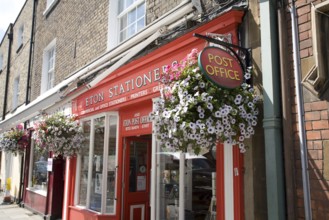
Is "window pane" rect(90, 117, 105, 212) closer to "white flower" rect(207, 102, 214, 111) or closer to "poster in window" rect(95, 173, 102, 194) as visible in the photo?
"poster in window" rect(95, 173, 102, 194)

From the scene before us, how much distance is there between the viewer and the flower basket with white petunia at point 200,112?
3572mm

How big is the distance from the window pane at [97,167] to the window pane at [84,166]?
433 millimetres

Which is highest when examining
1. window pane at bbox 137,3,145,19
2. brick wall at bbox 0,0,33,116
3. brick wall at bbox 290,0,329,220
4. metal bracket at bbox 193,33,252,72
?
brick wall at bbox 0,0,33,116

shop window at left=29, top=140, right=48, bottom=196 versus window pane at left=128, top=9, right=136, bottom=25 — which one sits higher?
window pane at left=128, top=9, right=136, bottom=25

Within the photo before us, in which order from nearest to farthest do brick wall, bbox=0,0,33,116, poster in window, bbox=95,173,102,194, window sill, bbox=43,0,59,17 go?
poster in window, bbox=95,173,102,194
window sill, bbox=43,0,59,17
brick wall, bbox=0,0,33,116

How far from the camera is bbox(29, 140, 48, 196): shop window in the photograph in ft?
36.5

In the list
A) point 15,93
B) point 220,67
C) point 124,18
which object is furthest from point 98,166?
point 15,93

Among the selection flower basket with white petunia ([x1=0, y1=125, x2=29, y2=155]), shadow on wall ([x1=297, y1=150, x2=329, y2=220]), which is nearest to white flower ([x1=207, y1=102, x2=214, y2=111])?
shadow on wall ([x1=297, y1=150, x2=329, y2=220])

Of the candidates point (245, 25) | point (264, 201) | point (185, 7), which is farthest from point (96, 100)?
point (264, 201)

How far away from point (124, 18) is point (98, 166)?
3.45m

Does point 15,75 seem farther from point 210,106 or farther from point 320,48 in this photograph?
point 320,48

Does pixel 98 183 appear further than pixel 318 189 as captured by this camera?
Yes

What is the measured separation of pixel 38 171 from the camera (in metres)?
11.8

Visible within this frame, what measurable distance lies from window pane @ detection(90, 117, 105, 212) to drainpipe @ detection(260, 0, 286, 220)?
15.1 ft
